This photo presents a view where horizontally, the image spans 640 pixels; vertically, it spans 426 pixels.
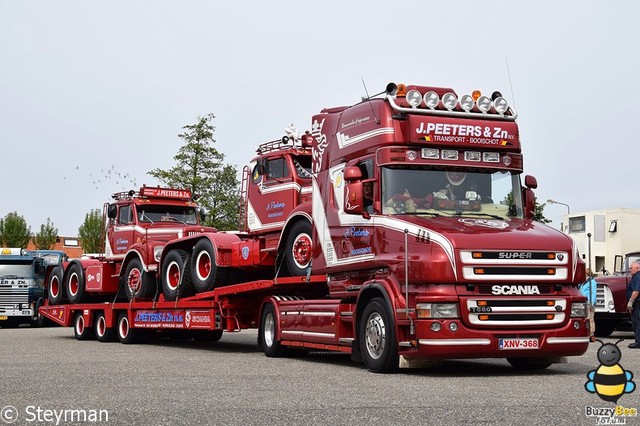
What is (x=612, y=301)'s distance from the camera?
72.0 feet

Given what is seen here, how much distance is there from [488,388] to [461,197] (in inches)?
127

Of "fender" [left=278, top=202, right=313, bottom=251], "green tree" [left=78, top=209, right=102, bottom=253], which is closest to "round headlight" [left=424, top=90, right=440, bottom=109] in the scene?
"fender" [left=278, top=202, right=313, bottom=251]

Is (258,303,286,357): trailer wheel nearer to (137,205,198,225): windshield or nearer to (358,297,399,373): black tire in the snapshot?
(358,297,399,373): black tire

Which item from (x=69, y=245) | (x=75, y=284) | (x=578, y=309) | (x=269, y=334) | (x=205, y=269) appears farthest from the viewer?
(x=69, y=245)

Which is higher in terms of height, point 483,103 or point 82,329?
point 483,103

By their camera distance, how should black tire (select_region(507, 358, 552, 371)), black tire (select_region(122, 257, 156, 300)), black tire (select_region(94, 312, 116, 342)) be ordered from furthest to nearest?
black tire (select_region(94, 312, 116, 342)) → black tire (select_region(122, 257, 156, 300)) → black tire (select_region(507, 358, 552, 371))

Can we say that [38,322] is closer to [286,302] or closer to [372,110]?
[286,302]

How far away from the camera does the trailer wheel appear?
16.2 metres

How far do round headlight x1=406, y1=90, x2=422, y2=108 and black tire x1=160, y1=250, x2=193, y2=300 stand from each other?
761cm

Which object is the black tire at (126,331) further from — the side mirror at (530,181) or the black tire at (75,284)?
the side mirror at (530,181)

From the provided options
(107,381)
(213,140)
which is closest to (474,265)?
(107,381)

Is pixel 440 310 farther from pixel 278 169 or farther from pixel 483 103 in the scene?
pixel 278 169

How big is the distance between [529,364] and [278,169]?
5.94m

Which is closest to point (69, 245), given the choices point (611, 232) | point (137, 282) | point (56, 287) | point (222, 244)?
point (611, 232)
